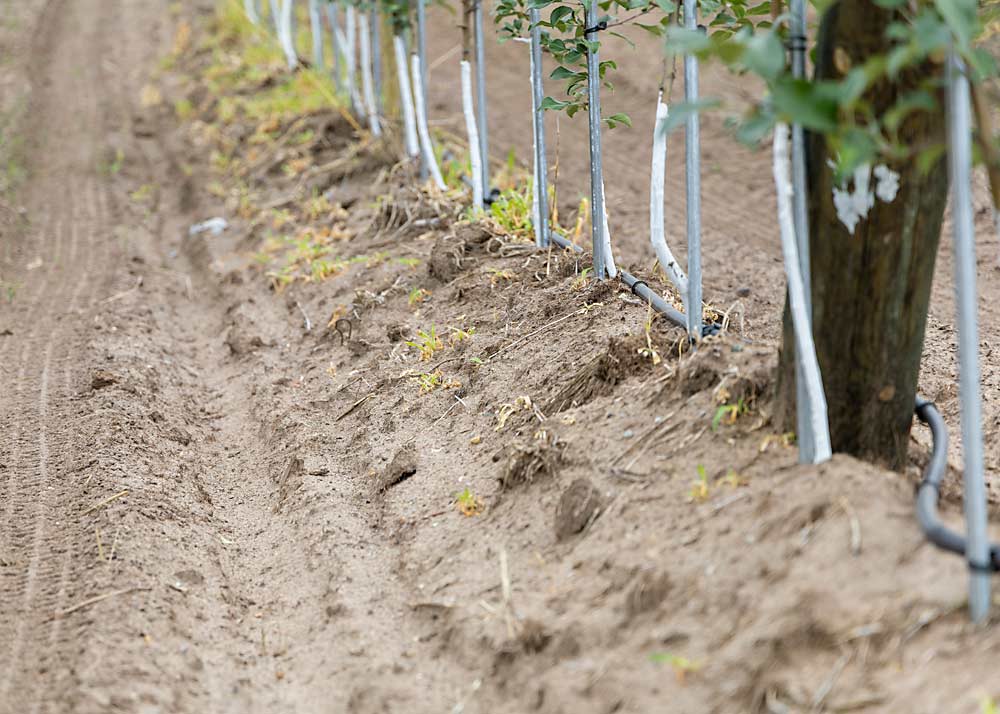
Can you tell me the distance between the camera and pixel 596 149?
4512 millimetres

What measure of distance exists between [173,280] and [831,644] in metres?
5.92

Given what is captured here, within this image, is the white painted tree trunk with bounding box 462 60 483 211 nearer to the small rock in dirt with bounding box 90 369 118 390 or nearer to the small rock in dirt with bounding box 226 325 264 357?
the small rock in dirt with bounding box 226 325 264 357

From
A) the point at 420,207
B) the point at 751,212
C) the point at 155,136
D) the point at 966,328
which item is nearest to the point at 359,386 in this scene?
the point at 420,207

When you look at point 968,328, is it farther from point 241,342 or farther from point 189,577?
point 241,342

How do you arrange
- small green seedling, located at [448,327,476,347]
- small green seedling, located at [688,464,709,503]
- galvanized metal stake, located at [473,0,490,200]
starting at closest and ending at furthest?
small green seedling, located at [688,464,709,503], small green seedling, located at [448,327,476,347], galvanized metal stake, located at [473,0,490,200]

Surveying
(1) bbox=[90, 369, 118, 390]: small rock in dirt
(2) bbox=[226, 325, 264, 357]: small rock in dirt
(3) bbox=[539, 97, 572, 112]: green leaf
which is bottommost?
(2) bbox=[226, 325, 264, 357]: small rock in dirt

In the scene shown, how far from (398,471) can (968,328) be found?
2369 mm

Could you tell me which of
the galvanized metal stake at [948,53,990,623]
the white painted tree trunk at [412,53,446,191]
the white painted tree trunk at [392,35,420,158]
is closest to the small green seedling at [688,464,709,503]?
the galvanized metal stake at [948,53,990,623]

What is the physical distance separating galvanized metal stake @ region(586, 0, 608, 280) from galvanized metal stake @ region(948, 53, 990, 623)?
2.27 metres

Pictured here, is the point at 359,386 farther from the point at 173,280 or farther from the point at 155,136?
the point at 155,136

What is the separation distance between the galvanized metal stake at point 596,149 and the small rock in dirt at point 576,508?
5.23 ft

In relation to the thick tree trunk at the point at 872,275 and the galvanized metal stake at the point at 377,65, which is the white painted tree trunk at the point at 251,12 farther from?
the thick tree trunk at the point at 872,275

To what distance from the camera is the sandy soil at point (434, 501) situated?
250cm

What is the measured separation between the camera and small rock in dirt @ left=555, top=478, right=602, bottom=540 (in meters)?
3.21
